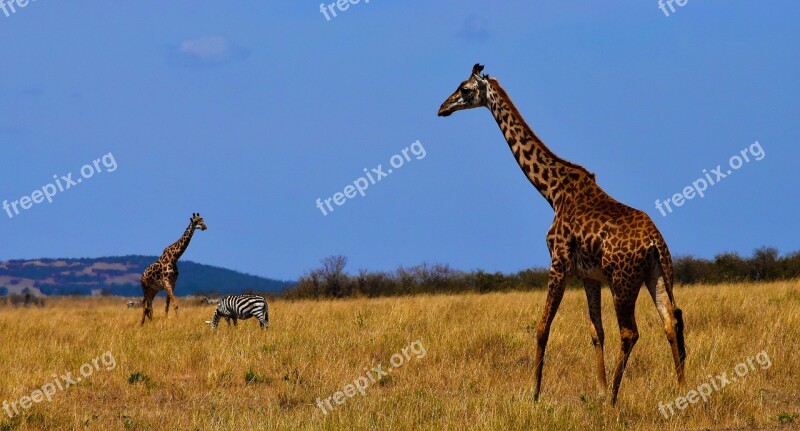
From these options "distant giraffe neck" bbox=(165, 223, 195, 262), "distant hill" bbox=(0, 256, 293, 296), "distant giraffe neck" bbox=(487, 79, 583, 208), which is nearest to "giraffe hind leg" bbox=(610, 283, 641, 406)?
"distant giraffe neck" bbox=(487, 79, 583, 208)

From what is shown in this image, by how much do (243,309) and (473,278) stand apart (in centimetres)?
1941

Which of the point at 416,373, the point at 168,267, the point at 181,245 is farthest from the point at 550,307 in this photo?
the point at 181,245

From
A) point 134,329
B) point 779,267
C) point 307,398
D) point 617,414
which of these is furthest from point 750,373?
point 779,267

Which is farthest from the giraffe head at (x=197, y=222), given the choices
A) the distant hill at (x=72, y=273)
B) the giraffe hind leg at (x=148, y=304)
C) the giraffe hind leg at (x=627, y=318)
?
the distant hill at (x=72, y=273)

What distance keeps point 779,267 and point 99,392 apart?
1048 inches

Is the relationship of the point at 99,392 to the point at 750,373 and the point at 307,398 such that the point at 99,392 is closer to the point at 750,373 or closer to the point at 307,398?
the point at 307,398

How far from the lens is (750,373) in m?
10.6

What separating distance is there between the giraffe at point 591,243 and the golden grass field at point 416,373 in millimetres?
658

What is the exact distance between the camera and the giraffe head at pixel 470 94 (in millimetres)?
10633

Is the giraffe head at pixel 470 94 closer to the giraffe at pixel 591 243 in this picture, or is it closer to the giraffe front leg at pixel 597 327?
the giraffe at pixel 591 243

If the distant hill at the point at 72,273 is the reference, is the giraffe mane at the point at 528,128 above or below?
below

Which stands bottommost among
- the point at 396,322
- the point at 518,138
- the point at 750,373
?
the point at 750,373

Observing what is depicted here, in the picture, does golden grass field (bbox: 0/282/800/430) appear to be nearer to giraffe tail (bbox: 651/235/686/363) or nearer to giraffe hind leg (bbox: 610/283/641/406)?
giraffe hind leg (bbox: 610/283/641/406)

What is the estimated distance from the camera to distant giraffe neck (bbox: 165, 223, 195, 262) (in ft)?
69.2
